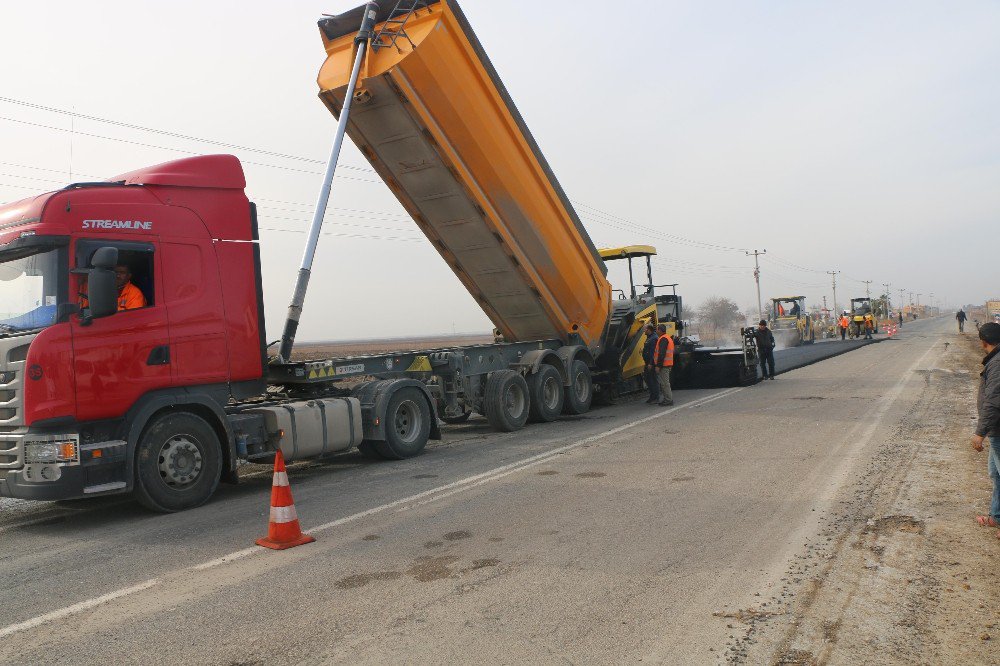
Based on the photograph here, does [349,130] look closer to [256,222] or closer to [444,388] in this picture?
[256,222]

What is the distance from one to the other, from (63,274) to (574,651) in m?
5.51

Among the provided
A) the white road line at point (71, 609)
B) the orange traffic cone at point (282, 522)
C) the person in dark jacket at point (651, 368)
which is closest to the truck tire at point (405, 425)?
the orange traffic cone at point (282, 522)

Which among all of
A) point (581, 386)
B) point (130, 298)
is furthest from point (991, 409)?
point (581, 386)

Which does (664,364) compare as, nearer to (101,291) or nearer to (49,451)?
(101,291)

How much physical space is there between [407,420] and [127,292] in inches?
153

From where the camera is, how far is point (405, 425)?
9617 millimetres

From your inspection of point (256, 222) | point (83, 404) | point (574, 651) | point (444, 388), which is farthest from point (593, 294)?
point (574, 651)

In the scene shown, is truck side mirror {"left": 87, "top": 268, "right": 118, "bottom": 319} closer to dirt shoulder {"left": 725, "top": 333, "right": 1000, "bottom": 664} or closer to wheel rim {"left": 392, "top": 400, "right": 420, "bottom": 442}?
wheel rim {"left": 392, "top": 400, "right": 420, "bottom": 442}

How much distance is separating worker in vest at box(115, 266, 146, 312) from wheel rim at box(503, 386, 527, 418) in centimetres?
591

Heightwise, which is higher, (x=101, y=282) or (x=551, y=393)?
(x=101, y=282)

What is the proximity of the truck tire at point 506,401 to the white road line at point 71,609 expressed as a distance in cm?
685

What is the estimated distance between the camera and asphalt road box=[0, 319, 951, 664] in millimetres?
3717

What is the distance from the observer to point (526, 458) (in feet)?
29.0

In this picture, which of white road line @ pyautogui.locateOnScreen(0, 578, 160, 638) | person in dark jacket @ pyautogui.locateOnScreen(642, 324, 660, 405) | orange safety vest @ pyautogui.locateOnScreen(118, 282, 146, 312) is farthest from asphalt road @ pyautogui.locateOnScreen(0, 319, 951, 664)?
person in dark jacket @ pyautogui.locateOnScreen(642, 324, 660, 405)
